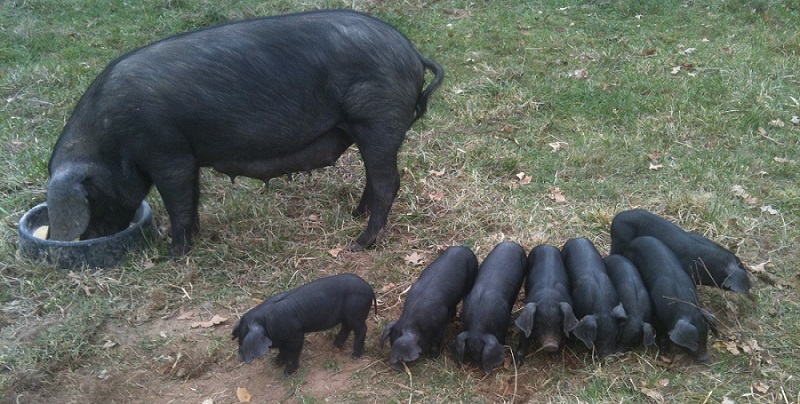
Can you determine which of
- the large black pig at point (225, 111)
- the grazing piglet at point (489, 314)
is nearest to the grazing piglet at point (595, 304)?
the grazing piglet at point (489, 314)

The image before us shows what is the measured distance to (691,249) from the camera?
445 centimetres

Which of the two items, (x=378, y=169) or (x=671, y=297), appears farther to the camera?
(x=378, y=169)

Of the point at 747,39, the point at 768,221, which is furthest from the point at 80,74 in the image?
the point at 747,39

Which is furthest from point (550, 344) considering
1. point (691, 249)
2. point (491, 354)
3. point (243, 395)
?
point (243, 395)

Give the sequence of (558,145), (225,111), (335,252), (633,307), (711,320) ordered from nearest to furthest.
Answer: (711,320) → (633,307) → (225,111) → (335,252) → (558,145)

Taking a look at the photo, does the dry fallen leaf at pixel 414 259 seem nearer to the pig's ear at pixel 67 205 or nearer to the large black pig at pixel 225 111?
the large black pig at pixel 225 111

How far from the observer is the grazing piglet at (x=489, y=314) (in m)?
3.80

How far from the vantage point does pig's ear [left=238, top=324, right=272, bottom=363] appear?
3.61m

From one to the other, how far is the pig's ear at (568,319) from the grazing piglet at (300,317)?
3.35ft

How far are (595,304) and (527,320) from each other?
405 mm

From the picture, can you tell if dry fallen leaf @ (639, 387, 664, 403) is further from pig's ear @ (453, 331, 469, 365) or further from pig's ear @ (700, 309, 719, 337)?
pig's ear @ (453, 331, 469, 365)

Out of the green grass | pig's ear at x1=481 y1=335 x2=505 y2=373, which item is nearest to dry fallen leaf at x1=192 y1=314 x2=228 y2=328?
the green grass

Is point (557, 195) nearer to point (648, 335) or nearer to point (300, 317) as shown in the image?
point (648, 335)

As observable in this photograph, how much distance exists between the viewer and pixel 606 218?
5.30 m
